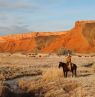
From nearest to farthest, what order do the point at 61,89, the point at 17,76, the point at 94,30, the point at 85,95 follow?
the point at 85,95, the point at 61,89, the point at 17,76, the point at 94,30

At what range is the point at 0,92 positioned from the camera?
22.3 m

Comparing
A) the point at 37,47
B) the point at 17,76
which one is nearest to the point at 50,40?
the point at 37,47

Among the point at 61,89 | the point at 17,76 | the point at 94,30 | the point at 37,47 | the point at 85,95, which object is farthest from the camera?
the point at 37,47

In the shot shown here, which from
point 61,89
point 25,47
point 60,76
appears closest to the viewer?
point 61,89

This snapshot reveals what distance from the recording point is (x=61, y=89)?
2412 cm

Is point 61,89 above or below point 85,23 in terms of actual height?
below

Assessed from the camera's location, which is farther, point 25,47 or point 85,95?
point 25,47

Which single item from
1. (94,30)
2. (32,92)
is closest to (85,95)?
(32,92)

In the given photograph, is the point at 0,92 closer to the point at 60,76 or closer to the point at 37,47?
the point at 60,76

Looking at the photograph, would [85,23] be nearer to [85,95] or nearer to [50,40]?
[50,40]

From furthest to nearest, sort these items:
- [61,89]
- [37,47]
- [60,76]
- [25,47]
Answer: [25,47]
[37,47]
[60,76]
[61,89]

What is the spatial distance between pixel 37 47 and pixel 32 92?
14057 centimetres

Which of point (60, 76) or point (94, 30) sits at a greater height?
point (94, 30)

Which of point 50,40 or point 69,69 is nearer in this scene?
point 69,69
